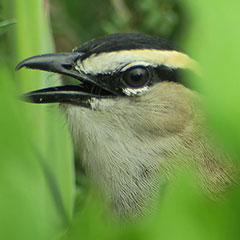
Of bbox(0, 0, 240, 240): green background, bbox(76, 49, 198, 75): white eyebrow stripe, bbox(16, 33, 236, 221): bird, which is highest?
bbox(76, 49, 198, 75): white eyebrow stripe

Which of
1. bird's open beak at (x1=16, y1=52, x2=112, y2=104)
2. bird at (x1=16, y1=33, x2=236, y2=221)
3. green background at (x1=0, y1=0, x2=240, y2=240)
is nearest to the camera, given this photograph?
green background at (x1=0, y1=0, x2=240, y2=240)

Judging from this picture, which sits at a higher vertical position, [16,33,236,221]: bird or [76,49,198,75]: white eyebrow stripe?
[76,49,198,75]: white eyebrow stripe

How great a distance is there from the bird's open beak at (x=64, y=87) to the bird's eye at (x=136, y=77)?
0.07m

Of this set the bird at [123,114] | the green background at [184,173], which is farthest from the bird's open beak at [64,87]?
the green background at [184,173]

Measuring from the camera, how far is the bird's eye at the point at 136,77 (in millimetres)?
1499

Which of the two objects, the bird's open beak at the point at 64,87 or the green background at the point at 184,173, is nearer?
the green background at the point at 184,173

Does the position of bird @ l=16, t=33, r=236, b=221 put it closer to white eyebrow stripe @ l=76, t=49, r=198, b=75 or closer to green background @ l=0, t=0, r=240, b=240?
white eyebrow stripe @ l=76, t=49, r=198, b=75

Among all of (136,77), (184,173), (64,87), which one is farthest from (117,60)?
(184,173)

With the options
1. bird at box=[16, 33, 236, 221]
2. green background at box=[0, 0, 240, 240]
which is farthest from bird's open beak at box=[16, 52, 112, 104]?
green background at box=[0, 0, 240, 240]

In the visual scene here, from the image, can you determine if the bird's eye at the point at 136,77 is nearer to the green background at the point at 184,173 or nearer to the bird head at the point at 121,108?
the bird head at the point at 121,108

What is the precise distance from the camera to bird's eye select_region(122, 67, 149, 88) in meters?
1.50

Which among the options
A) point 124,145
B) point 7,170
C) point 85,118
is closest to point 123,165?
point 124,145

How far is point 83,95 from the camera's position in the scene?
1.48m

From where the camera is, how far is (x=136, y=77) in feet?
4.94
